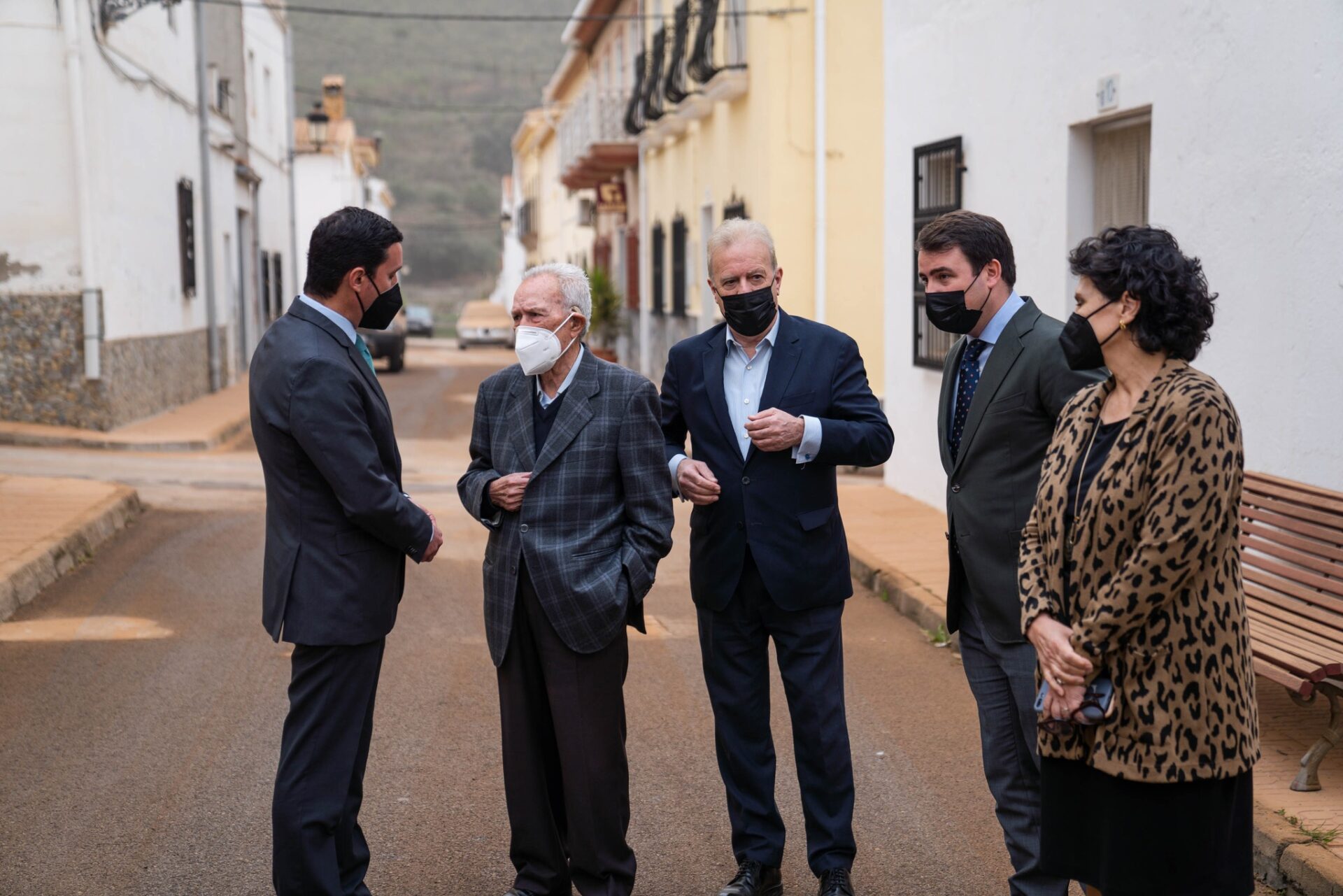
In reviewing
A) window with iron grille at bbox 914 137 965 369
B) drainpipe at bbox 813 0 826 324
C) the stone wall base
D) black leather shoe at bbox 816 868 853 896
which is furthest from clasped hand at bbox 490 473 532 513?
the stone wall base

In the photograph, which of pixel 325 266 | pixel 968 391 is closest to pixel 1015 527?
pixel 968 391

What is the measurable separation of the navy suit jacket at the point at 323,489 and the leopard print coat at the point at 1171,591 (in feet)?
5.88

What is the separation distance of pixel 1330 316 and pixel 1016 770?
2.96m

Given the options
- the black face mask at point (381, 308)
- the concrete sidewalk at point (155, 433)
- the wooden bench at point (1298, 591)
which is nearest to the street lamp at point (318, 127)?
the concrete sidewalk at point (155, 433)

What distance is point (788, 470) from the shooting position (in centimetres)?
409

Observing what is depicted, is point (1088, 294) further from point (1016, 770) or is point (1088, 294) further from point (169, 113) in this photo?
point (169, 113)

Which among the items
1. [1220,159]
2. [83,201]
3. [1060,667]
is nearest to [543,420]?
[1060,667]

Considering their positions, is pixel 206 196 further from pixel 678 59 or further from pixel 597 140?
pixel 678 59

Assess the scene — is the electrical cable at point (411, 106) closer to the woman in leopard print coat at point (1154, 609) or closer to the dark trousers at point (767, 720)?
the dark trousers at point (767, 720)

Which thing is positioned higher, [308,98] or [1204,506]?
[308,98]

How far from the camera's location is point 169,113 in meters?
18.6

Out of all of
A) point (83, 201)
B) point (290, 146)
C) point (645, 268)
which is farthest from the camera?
point (290, 146)

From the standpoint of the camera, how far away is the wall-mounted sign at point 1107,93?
24.2 feet

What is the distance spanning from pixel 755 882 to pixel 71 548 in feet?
20.4
